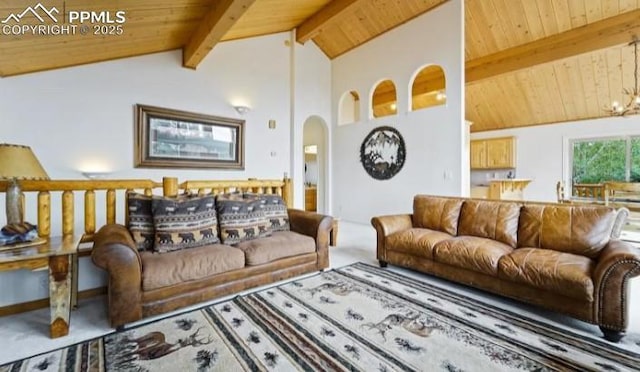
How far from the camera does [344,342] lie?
1.90m

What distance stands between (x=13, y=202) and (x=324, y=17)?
4.93 m

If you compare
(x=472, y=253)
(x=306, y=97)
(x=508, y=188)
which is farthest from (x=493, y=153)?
(x=472, y=253)

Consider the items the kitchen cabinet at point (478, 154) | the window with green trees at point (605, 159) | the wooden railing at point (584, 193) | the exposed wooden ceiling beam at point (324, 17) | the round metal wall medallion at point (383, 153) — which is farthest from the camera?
the kitchen cabinet at point (478, 154)

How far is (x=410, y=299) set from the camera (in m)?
2.55

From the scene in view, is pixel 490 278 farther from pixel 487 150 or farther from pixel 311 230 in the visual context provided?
pixel 487 150

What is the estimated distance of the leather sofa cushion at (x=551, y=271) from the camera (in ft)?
6.66

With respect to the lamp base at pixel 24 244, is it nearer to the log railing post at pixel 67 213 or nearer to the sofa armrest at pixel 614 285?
the log railing post at pixel 67 213

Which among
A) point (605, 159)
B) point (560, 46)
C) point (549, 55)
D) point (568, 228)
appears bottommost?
point (568, 228)

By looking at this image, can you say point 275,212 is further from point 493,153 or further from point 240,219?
point 493,153

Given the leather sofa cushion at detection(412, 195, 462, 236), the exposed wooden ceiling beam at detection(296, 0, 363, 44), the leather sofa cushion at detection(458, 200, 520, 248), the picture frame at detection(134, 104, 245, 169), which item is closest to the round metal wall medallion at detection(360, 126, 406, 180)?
the leather sofa cushion at detection(412, 195, 462, 236)

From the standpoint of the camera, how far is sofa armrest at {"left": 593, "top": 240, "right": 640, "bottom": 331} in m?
1.89

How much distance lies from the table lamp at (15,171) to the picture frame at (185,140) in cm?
229

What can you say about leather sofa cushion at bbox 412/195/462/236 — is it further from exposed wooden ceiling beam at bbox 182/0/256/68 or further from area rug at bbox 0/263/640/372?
exposed wooden ceiling beam at bbox 182/0/256/68

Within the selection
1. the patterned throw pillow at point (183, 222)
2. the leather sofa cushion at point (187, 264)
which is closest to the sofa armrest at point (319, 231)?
the leather sofa cushion at point (187, 264)
